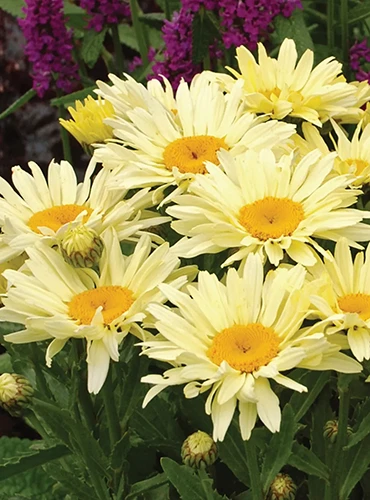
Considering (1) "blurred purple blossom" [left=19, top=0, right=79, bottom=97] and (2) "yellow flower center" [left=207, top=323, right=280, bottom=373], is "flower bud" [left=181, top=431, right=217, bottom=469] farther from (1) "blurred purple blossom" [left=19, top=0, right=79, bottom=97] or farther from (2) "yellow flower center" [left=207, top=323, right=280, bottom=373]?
(1) "blurred purple blossom" [left=19, top=0, right=79, bottom=97]

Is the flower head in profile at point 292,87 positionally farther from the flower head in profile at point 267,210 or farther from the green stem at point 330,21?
the green stem at point 330,21

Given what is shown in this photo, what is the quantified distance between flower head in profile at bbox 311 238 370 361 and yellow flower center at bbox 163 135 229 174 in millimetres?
193

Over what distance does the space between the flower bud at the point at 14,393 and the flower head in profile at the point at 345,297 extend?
299 mm

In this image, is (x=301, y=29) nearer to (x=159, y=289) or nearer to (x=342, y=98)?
(x=342, y=98)

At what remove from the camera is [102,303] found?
0.83 meters

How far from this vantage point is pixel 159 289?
31.6 inches

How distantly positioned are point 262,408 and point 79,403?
0.31 m

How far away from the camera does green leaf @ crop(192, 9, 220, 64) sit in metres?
1.53

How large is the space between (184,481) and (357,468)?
6.9 inches

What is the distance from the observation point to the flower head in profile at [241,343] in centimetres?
71

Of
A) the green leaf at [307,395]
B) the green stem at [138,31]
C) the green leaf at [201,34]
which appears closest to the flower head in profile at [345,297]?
the green leaf at [307,395]

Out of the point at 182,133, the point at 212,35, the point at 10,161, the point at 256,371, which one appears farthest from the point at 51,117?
the point at 256,371

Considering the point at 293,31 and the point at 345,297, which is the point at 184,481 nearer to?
the point at 345,297

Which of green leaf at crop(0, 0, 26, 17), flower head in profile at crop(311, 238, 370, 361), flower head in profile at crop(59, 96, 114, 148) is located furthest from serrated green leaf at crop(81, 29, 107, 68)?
flower head in profile at crop(311, 238, 370, 361)
